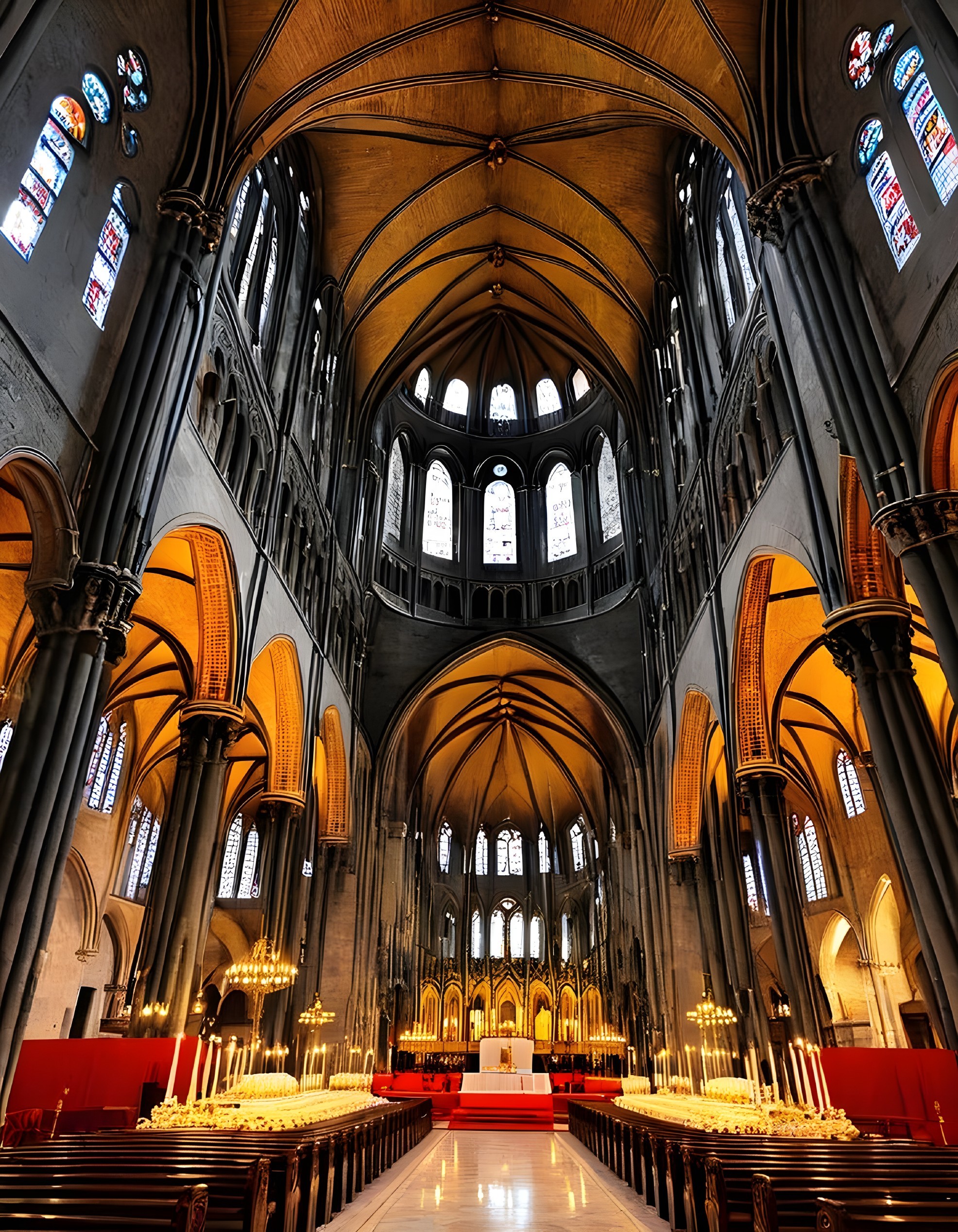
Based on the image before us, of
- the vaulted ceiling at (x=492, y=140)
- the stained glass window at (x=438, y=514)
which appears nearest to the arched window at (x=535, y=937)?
the stained glass window at (x=438, y=514)

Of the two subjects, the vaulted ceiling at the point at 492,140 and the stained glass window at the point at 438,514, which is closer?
the vaulted ceiling at the point at 492,140

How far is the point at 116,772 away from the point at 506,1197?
18.5 m

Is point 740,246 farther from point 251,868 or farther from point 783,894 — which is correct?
point 251,868

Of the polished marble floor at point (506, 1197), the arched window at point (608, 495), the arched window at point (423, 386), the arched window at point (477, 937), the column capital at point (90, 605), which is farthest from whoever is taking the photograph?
the arched window at point (477, 937)

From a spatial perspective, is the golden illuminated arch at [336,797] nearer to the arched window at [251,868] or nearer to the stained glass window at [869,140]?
the arched window at [251,868]

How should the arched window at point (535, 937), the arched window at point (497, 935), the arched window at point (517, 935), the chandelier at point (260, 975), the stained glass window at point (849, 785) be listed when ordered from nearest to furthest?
the chandelier at point (260, 975)
the stained glass window at point (849, 785)
the arched window at point (535, 937)
the arched window at point (517, 935)
the arched window at point (497, 935)

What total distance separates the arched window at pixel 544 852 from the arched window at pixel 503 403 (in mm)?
21099

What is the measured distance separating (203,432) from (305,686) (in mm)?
7283

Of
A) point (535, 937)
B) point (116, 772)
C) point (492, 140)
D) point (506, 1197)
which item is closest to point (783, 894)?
point (506, 1197)

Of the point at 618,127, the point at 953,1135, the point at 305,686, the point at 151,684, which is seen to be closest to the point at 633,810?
the point at 305,686

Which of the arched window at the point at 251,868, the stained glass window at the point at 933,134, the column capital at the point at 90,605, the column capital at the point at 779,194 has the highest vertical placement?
the column capital at the point at 779,194

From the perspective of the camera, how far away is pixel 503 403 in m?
37.2

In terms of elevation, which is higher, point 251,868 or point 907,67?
point 907,67

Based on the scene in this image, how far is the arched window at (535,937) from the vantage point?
40969 mm
